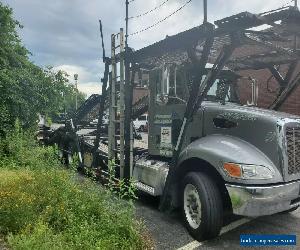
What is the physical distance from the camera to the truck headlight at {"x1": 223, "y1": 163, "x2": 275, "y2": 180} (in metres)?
4.68

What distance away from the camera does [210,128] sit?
569 centimetres

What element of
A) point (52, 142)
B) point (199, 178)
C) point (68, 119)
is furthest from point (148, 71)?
point (52, 142)

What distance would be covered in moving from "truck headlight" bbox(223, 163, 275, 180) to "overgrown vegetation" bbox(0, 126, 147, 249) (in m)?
1.49

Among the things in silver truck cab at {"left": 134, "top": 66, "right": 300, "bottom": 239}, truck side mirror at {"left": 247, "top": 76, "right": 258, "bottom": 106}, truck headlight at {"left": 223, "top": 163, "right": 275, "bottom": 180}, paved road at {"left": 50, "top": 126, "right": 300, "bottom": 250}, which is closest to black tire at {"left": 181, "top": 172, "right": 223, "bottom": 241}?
silver truck cab at {"left": 134, "top": 66, "right": 300, "bottom": 239}

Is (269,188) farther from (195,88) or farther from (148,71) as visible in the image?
(148,71)

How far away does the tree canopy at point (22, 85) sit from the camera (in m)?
11.3

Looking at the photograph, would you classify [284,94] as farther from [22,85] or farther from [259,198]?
[22,85]

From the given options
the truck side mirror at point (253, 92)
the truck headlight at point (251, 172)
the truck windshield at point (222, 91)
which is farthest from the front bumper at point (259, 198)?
the truck side mirror at point (253, 92)

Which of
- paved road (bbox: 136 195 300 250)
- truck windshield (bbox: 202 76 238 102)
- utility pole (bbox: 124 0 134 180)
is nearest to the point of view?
paved road (bbox: 136 195 300 250)

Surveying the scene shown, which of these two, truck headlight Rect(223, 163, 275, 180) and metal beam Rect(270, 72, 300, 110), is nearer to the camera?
truck headlight Rect(223, 163, 275, 180)

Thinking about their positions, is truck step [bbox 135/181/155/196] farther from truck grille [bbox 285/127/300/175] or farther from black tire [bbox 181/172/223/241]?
truck grille [bbox 285/127/300/175]

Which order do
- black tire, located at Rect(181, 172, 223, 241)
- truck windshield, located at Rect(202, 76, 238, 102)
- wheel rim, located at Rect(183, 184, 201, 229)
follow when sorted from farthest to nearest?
truck windshield, located at Rect(202, 76, 238, 102), wheel rim, located at Rect(183, 184, 201, 229), black tire, located at Rect(181, 172, 223, 241)

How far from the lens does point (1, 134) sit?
11.4 metres

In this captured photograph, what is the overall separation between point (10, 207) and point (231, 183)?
9.85 ft
